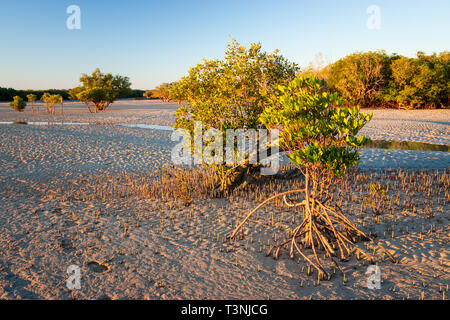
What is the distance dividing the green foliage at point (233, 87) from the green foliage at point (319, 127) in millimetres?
3162

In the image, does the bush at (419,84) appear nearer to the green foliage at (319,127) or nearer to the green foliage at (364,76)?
the green foliage at (364,76)

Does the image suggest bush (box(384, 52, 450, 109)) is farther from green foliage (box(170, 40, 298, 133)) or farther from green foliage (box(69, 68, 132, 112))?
green foliage (box(69, 68, 132, 112))

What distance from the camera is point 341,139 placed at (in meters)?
4.95

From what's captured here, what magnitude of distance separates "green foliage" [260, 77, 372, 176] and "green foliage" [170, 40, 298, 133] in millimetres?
3162

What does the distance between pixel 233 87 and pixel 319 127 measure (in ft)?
12.5

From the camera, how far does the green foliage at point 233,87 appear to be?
27.3 feet

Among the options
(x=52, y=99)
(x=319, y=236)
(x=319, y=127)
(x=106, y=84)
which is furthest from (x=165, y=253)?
(x=106, y=84)

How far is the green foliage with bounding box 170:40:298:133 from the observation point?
834cm

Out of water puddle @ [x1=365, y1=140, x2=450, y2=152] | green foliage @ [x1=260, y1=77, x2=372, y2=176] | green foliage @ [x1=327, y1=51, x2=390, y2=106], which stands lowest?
water puddle @ [x1=365, y1=140, x2=450, y2=152]

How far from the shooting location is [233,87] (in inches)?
322

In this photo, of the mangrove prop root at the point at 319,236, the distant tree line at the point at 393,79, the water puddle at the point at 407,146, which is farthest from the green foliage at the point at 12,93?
the mangrove prop root at the point at 319,236

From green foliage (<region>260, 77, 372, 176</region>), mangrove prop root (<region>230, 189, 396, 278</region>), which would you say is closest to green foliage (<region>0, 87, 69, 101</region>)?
mangrove prop root (<region>230, 189, 396, 278</region>)

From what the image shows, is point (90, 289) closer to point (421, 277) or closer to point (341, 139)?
point (341, 139)
